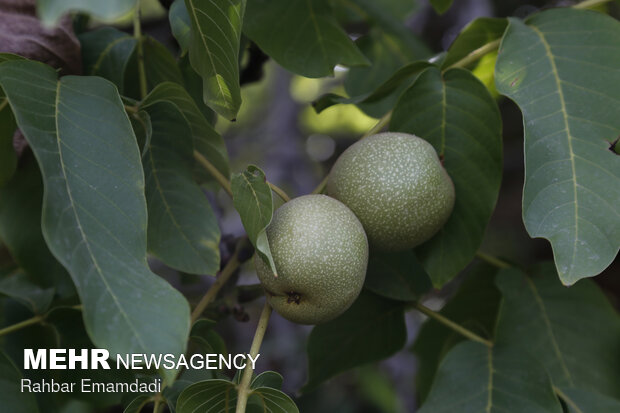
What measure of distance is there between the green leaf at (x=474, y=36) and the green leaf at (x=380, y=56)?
1.22 feet

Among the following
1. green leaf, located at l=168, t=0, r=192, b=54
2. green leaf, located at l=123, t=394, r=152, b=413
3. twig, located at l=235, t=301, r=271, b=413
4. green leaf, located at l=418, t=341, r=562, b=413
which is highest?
green leaf, located at l=168, t=0, r=192, b=54

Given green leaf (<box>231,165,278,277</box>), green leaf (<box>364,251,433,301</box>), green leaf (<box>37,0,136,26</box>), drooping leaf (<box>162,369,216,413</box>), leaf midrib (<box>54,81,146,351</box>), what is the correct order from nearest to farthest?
1. green leaf (<box>37,0,136,26</box>)
2. leaf midrib (<box>54,81,146,351</box>)
3. green leaf (<box>231,165,278,277</box>)
4. drooping leaf (<box>162,369,216,413</box>)
5. green leaf (<box>364,251,433,301</box>)

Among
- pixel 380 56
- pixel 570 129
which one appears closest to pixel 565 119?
pixel 570 129

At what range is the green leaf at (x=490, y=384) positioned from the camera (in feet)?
3.22

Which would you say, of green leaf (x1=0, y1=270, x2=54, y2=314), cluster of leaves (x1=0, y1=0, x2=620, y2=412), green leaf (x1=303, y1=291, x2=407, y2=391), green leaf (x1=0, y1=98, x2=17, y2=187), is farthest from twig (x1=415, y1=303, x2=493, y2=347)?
green leaf (x1=0, y1=98, x2=17, y2=187)

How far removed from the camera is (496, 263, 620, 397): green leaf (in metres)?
1.13

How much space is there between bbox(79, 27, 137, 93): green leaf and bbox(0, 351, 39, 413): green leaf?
1.71 feet

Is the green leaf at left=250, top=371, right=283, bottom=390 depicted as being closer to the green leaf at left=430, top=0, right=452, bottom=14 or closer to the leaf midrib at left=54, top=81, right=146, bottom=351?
the leaf midrib at left=54, top=81, right=146, bottom=351

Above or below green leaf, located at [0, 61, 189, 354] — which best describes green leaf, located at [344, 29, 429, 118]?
below

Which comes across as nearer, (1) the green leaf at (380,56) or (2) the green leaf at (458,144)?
(2) the green leaf at (458,144)

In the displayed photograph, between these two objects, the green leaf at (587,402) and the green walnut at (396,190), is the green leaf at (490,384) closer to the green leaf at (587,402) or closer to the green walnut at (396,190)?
the green leaf at (587,402)

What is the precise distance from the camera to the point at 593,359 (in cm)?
115

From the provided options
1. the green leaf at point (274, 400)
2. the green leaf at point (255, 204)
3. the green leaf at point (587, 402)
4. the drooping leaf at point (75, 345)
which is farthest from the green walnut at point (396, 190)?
the drooping leaf at point (75, 345)

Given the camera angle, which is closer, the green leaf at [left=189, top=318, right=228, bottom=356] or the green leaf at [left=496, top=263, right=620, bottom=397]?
the green leaf at [left=189, top=318, right=228, bottom=356]
